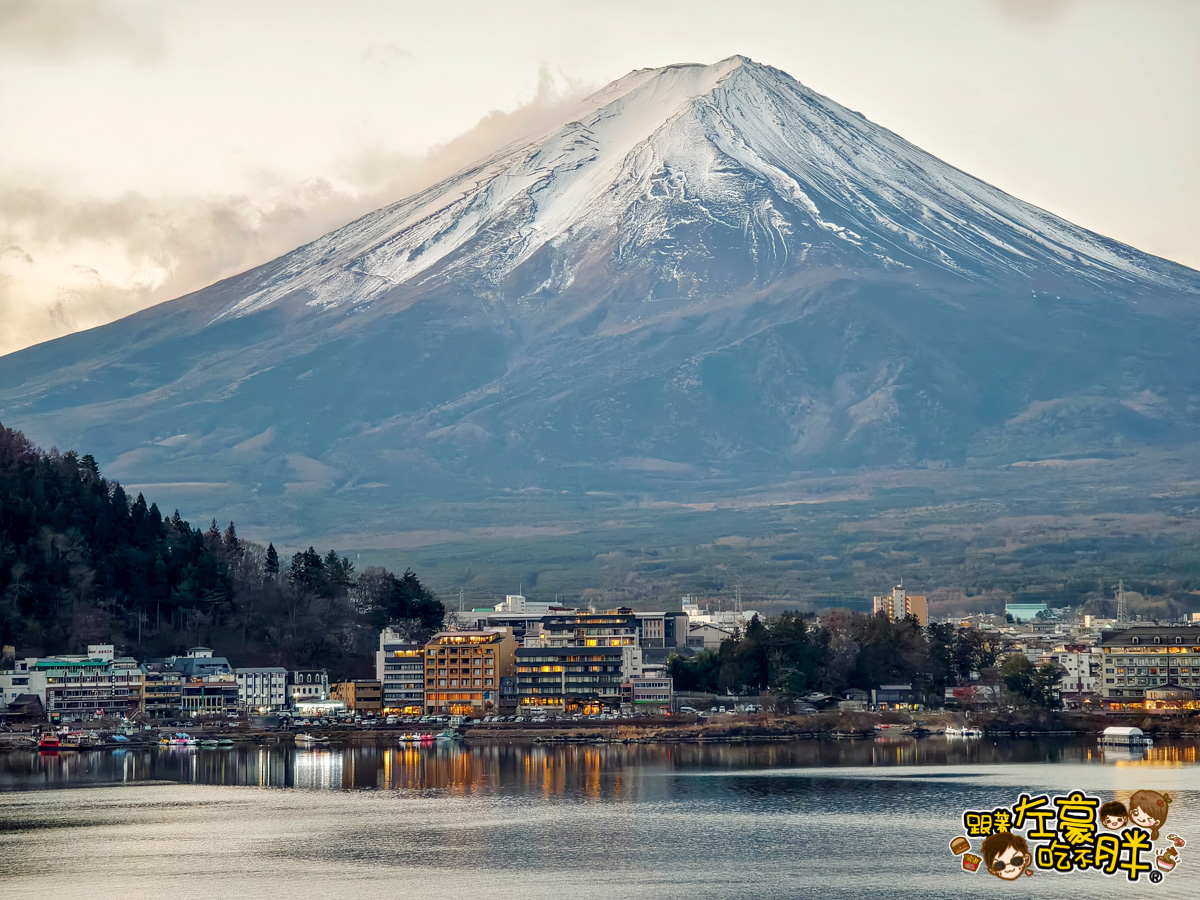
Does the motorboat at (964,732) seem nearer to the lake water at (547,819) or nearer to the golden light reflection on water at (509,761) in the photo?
the golden light reflection on water at (509,761)

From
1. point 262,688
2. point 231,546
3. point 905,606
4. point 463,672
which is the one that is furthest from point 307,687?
point 905,606

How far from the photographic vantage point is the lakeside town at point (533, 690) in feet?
261

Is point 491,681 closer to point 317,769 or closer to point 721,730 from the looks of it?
point 721,730

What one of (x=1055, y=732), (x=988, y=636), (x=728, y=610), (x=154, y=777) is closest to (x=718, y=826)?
(x=154, y=777)

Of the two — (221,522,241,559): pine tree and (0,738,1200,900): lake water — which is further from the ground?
(221,522,241,559): pine tree

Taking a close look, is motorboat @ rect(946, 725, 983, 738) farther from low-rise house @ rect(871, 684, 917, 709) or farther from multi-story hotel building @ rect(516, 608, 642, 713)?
multi-story hotel building @ rect(516, 608, 642, 713)

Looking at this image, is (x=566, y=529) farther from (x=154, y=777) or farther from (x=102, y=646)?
(x=154, y=777)

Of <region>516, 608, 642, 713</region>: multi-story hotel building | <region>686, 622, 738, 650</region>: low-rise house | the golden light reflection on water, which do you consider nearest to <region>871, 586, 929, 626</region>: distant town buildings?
<region>686, 622, 738, 650</region>: low-rise house

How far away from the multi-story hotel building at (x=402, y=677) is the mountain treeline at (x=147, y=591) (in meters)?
2.69

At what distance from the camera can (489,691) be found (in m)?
86.8

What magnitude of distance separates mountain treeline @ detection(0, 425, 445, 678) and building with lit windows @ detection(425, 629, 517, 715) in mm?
5130

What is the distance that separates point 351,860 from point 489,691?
40805 mm

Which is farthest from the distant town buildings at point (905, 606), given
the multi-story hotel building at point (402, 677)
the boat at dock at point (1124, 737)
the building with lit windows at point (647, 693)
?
the boat at dock at point (1124, 737)

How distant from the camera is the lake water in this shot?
1677 inches
